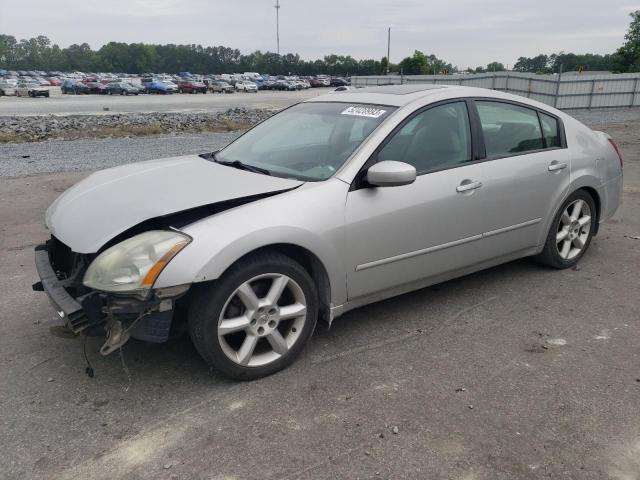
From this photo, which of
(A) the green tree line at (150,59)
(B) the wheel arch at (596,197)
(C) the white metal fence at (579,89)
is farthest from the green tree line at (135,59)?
(B) the wheel arch at (596,197)

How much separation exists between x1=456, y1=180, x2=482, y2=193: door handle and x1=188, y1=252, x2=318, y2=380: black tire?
1307 millimetres

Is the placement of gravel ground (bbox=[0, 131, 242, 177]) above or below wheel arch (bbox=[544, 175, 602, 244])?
below

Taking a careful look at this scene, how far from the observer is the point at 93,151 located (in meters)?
13.4

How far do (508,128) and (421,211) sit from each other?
1254 millimetres

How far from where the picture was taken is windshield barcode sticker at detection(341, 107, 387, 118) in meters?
3.80

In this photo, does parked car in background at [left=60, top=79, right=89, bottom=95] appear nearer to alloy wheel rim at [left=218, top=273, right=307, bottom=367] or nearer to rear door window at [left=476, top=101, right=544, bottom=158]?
rear door window at [left=476, top=101, right=544, bottom=158]

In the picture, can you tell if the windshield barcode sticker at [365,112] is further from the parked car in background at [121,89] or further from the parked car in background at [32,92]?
the parked car in background at [121,89]

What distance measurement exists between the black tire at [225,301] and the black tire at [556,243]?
8.05ft

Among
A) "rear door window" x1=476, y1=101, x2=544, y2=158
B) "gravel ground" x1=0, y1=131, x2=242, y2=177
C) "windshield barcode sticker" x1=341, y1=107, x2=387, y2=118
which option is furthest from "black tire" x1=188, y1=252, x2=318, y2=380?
"gravel ground" x1=0, y1=131, x2=242, y2=177

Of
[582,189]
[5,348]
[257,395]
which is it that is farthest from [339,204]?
[582,189]

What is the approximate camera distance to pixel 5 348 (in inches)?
141

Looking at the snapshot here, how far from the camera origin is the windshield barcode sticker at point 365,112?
3.80 m

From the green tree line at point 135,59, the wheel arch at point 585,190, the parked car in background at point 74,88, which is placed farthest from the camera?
the green tree line at point 135,59

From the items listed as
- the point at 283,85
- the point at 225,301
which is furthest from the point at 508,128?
the point at 283,85
